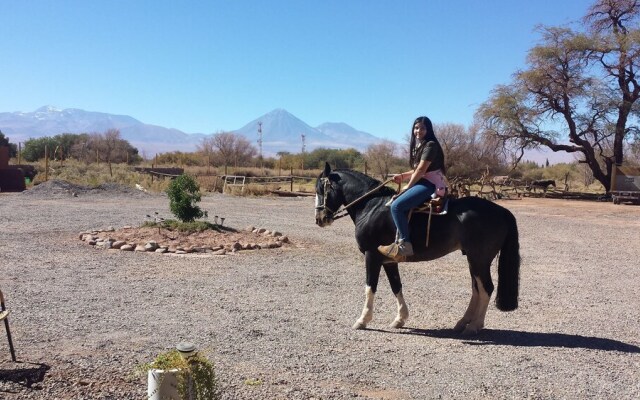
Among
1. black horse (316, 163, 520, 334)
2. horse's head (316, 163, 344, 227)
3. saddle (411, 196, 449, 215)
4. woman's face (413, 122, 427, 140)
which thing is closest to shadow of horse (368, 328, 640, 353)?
black horse (316, 163, 520, 334)

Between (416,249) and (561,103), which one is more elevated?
(561,103)

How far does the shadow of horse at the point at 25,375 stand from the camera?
169 inches

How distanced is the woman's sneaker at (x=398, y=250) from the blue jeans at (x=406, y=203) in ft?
0.21

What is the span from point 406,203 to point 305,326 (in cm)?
187

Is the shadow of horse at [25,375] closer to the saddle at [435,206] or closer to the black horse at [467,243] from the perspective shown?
the black horse at [467,243]

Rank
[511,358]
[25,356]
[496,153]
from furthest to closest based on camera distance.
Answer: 1. [496,153]
2. [511,358]
3. [25,356]

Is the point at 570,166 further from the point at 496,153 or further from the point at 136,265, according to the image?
the point at 136,265

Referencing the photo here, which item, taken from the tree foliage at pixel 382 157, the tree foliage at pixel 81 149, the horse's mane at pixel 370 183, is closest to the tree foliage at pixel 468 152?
the tree foliage at pixel 382 157

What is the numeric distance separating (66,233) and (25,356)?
379 inches

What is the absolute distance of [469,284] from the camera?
9398mm

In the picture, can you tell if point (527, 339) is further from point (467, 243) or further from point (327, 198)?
point (327, 198)

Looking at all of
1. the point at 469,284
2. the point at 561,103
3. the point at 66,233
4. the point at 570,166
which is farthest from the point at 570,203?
the point at 570,166

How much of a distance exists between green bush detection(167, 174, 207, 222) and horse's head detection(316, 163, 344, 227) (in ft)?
22.5

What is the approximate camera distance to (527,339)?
6219 millimetres
